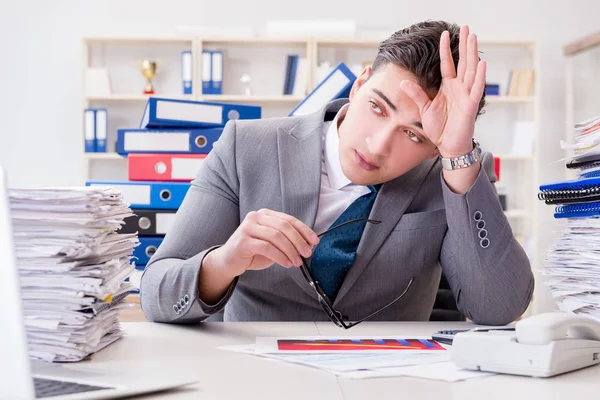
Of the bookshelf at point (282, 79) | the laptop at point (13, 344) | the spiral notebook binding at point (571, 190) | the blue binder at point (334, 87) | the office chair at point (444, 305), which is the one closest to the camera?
the laptop at point (13, 344)

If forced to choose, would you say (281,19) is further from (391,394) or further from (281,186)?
(391,394)

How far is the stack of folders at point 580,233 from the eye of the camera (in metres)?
1.29

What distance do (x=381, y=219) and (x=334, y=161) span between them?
0.17 metres

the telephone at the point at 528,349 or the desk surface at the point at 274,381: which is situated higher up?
the telephone at the point at 528,349

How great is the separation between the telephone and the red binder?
4.92 ft

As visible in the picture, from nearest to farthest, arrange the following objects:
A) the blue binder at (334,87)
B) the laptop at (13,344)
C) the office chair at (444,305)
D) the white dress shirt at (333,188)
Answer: the laptop at (13,344)
the white dress shirt at (333,188)
the office chair at (444,305)
the blue binder at (334,87)

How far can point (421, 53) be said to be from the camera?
1393mm

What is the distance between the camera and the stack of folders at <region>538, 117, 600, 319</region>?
1.29m

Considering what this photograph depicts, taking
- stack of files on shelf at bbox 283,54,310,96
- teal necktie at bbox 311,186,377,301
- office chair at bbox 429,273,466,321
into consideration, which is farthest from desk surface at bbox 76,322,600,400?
stack of files on shelf at bbox 283,54,310,96

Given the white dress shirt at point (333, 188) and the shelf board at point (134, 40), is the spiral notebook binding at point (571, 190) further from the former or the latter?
the shelf board at point (134, 40)

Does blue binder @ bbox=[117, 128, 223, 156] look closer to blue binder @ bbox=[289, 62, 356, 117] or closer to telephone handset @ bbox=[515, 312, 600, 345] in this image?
blue binder @ bbox=[289, 62, 356, 117]

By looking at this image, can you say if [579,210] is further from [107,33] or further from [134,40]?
[107,33]

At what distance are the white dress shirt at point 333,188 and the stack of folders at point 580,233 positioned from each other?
1.23 feet

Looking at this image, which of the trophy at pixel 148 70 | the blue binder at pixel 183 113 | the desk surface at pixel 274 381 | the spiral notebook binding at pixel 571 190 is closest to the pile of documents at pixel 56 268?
the desk surface at pixel 274 381
